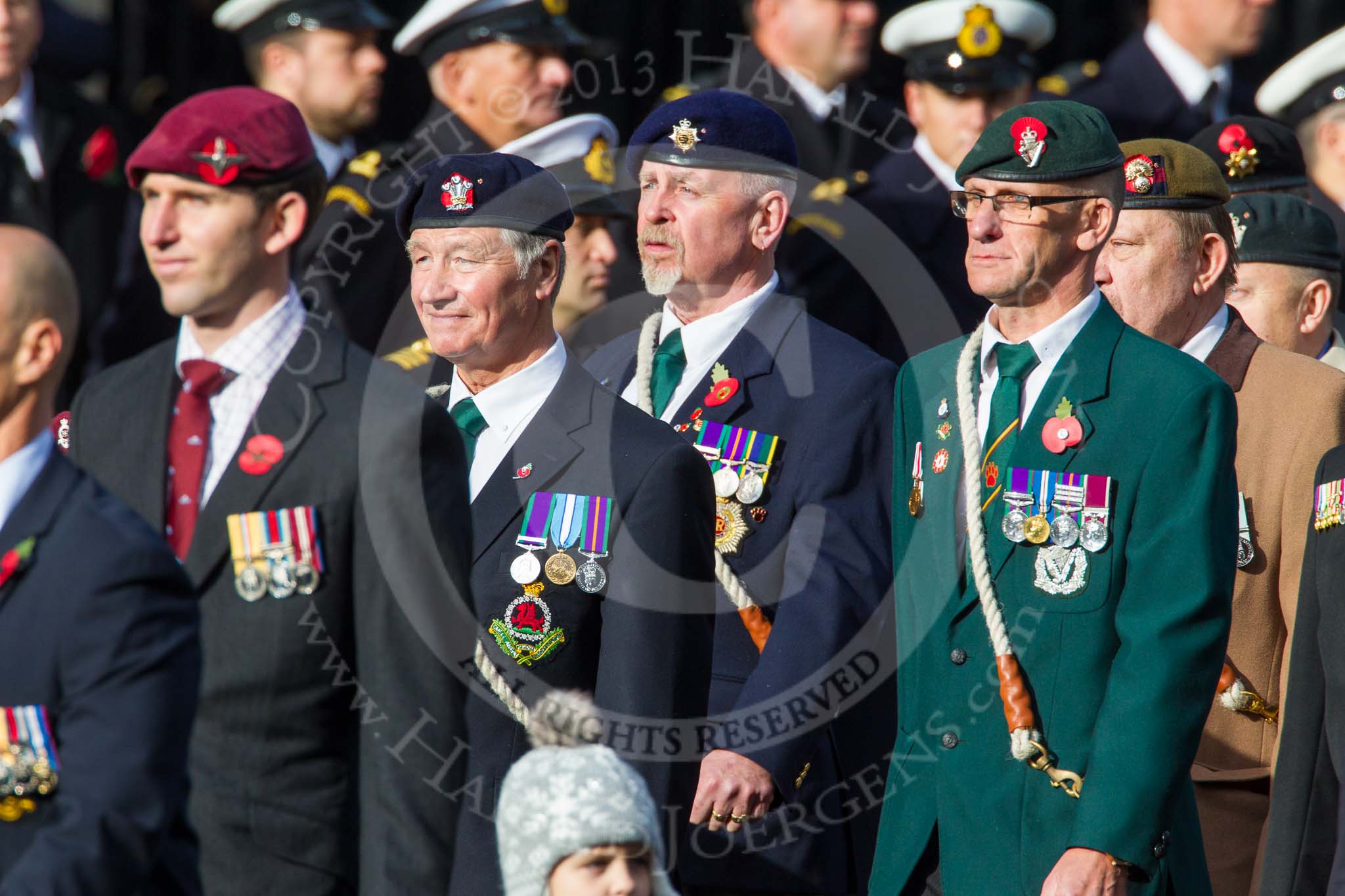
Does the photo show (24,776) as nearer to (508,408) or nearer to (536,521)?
(536,521)

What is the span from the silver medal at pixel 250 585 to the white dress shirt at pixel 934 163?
4.16m

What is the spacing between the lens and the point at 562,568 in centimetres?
523

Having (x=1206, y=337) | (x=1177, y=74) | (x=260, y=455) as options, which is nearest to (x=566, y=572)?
(x=260, y=455)

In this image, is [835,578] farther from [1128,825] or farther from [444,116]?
[444,116]

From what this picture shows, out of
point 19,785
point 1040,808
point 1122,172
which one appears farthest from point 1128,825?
point 19,785

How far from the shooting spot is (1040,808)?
496 centimetres

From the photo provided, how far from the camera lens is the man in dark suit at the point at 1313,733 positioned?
5.01m

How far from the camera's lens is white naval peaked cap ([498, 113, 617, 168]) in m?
7.76

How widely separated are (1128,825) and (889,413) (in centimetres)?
150

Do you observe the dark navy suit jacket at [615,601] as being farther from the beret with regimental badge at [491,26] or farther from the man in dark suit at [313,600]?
the beret with regimental badge at [491,26]

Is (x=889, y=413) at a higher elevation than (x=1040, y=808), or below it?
higher

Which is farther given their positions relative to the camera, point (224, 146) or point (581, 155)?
point (581, 155)

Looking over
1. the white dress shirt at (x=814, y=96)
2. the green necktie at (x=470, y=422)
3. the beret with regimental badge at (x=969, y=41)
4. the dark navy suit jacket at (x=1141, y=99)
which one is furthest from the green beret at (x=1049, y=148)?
the dark navy suit jacket at (x=1141, y=99)

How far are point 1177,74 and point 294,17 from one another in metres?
3.39
